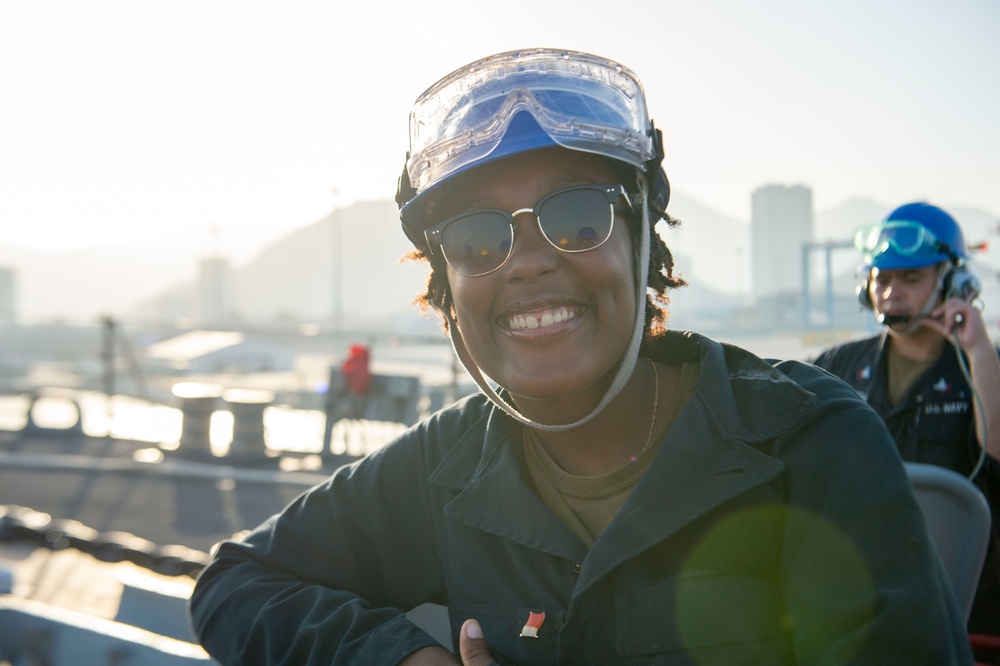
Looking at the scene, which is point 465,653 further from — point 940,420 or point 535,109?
point 940,420

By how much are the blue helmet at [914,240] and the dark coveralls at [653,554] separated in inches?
81.6

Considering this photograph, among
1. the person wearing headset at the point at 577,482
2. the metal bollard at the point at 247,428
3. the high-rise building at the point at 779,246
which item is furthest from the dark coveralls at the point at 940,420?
the metal bollard at the point at 247,428

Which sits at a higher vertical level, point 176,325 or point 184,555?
point 176,325

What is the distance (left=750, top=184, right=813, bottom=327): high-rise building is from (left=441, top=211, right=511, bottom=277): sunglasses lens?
7.82 meters

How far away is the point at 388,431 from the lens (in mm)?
11711

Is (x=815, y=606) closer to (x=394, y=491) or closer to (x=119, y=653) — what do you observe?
(x=394, y=491)

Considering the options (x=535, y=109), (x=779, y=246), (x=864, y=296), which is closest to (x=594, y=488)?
(x=535, y=109)

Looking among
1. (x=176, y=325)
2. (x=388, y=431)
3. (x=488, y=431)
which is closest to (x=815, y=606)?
(x=488, y=431)

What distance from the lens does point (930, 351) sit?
4008 millimetres

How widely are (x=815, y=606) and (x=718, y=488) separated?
0.31m

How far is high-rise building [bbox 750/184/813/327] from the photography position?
12.0 m

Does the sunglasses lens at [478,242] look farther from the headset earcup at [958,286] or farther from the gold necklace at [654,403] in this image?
the headset earcup at [958,286]

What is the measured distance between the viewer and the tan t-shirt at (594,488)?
2.14 m

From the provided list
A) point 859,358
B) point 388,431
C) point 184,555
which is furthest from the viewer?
point 388,431
